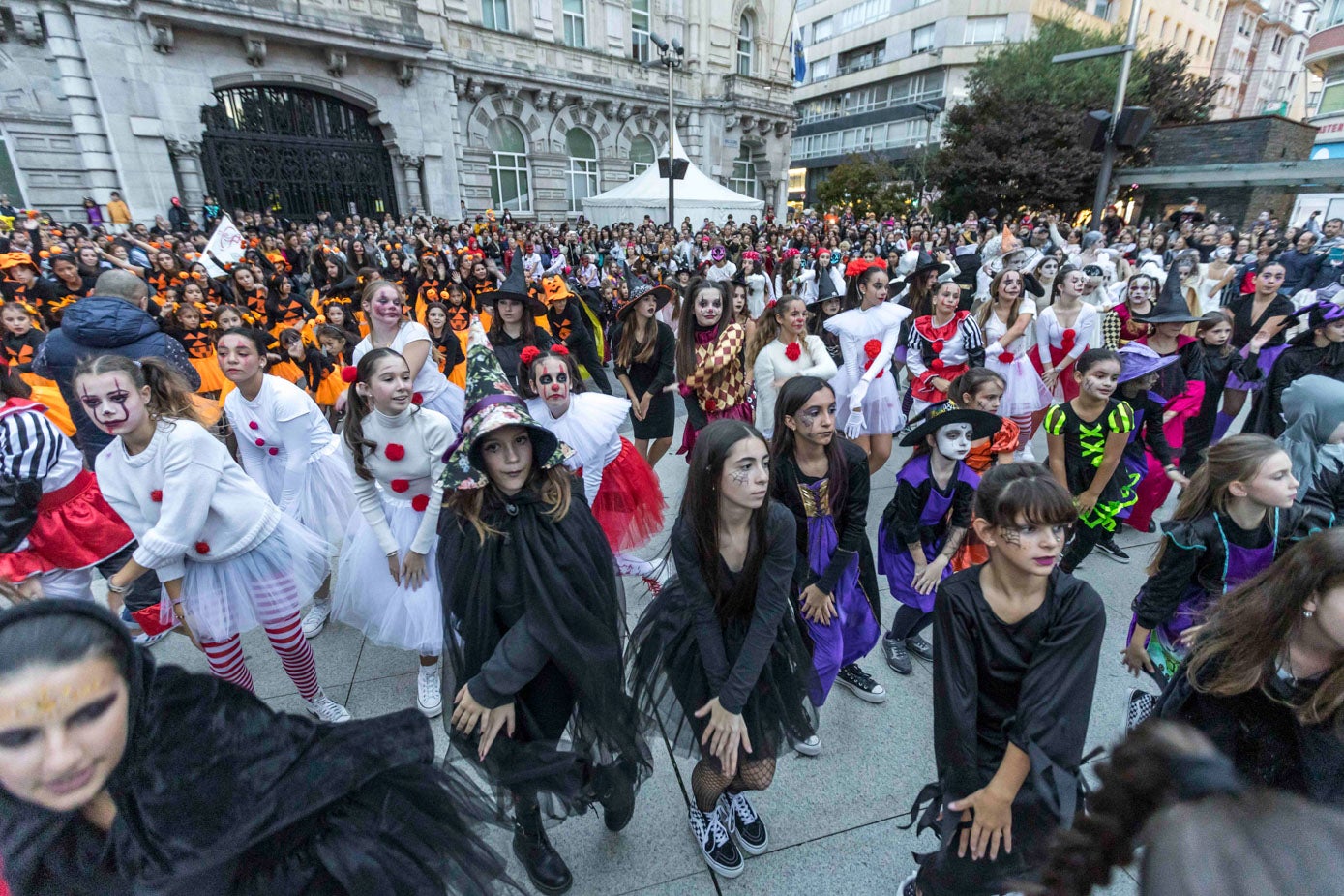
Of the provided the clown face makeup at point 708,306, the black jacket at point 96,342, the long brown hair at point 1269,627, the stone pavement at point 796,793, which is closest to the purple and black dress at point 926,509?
the stone pavement at point 796,793

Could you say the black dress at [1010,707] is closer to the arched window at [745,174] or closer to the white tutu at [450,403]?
the white tutu at [450,403]

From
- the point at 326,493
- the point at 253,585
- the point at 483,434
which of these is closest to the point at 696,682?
the point at 483,434

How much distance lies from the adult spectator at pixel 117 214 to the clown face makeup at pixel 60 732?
59.5 ft

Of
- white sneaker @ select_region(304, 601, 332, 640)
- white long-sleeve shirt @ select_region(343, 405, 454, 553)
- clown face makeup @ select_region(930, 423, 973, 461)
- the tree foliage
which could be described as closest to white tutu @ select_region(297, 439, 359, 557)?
white sneaker @ select_region(304, 601, 332, 640)

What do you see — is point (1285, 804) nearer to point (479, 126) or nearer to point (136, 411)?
point (136, 411)

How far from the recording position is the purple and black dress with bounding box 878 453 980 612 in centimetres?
313

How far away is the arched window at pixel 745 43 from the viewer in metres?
27.3

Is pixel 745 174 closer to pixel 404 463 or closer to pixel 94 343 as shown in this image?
pixel 94 343

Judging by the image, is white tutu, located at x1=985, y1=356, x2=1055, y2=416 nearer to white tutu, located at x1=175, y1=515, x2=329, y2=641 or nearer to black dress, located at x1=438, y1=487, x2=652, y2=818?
black dress, located at x1=438, y1=487, x2=652, y2=818

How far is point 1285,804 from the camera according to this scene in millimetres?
604

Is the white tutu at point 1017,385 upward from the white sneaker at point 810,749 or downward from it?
upward

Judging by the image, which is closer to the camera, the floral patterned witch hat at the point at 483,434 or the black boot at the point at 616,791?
the floral patterned witch hat at the point at 483,434

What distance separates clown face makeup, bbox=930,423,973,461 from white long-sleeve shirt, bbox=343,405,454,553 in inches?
94.5

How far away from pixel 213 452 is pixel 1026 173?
96.1ft
